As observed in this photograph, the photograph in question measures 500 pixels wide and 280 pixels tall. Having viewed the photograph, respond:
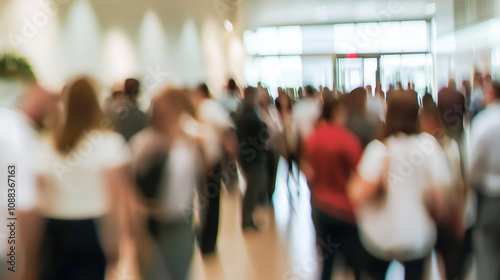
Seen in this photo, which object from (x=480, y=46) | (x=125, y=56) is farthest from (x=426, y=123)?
(x=480, y=46)

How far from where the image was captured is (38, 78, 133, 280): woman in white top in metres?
2.71

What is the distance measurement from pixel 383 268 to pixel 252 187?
3.55 m

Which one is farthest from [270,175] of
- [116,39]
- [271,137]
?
[116,39]

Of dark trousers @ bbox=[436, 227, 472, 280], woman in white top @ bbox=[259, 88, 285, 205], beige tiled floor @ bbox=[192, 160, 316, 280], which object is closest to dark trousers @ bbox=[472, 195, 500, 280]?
dark trousers @ bbox=[436, 227, 472, 280]

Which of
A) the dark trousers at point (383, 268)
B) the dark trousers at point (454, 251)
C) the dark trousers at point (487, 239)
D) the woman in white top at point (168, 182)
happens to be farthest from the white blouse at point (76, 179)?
the dark trousers at point (487, 239)

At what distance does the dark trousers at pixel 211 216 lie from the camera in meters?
5.57

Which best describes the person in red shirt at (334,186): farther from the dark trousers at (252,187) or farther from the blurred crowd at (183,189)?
the dark trousers at (252,187)

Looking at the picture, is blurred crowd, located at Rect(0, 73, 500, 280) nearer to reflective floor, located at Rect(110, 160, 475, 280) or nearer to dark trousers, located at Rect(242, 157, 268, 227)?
reflective floor, located at Rect(110, 160, 475, 280)

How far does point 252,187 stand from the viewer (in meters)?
6.61

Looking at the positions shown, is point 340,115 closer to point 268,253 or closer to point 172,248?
point 172,248

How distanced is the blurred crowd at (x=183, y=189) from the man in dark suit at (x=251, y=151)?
192cm

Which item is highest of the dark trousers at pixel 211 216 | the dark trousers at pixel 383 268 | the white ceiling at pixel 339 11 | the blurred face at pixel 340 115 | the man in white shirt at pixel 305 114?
the white ceiling at pixel 339 11

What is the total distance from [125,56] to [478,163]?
5924 millimetres

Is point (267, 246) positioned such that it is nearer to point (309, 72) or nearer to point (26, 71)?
point (26, 71)
